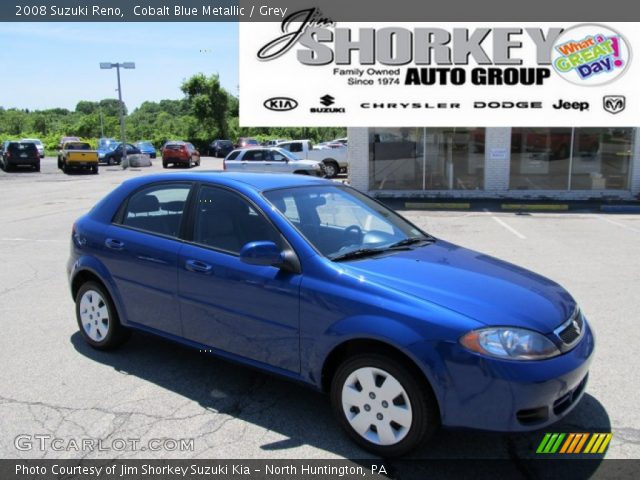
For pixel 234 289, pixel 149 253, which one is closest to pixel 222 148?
pixel 149 253

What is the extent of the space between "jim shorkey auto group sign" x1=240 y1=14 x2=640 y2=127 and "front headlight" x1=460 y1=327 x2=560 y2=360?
14630mm

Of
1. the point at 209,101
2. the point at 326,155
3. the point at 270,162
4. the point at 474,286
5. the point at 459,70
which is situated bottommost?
the point at 474,286

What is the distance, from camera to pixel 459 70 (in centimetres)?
1650

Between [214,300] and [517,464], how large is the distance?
2159 mm

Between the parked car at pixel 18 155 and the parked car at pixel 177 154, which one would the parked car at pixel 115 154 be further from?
the parked car at pixel 18 155

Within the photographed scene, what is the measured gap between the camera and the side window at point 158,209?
4.35m

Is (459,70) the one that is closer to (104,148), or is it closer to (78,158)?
(78,158)

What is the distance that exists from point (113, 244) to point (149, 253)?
50cm

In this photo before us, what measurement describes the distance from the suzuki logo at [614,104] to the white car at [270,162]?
9.73m

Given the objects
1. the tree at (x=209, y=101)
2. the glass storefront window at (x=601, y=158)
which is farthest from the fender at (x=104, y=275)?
the tree at (x=209, y=101)

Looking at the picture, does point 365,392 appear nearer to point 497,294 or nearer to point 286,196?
point 497,294

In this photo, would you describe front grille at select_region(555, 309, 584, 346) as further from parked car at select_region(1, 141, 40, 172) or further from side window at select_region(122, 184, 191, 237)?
parked car at select_region(1, 141, 40, 172)

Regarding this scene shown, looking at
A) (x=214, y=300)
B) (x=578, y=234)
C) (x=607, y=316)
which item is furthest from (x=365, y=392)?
(x=578, y=234)

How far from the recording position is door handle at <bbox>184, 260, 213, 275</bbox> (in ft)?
12.9
